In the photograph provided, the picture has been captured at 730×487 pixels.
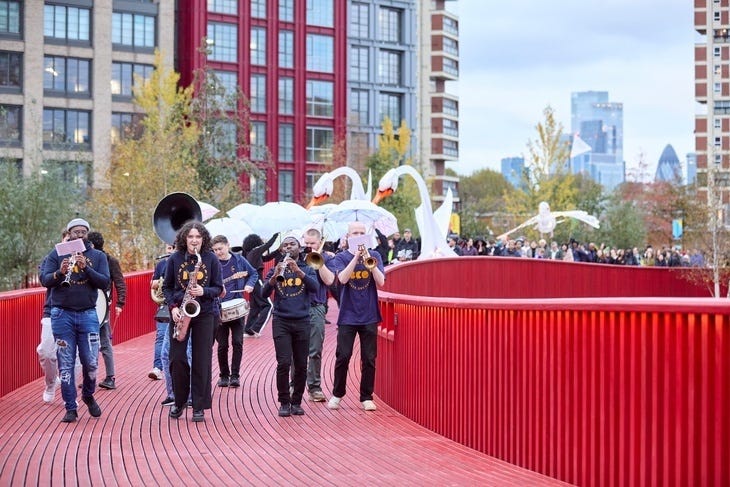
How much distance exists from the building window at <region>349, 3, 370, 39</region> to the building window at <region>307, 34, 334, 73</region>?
3.44 meters

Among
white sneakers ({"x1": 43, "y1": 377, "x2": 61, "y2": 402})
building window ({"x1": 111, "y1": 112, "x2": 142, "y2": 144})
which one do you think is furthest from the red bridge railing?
building window ({"x1": 111, "y1": 112, "x2": 142, "y2": 144})

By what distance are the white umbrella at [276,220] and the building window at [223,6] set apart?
54.6 meters

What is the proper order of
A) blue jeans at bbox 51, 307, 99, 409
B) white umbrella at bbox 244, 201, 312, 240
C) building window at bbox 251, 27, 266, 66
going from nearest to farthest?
blue jeans at bbox 51, 307, 99, 409 < white umbrella at bbox 244, 201, 312, 240 < building window at bbox 251, 27, 266, 66

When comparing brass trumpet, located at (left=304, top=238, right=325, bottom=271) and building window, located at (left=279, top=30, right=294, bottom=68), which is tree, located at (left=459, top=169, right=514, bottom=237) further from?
brass trumpet, located at (left=304, top=238, right=325, bottom=271)

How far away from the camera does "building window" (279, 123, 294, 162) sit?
8006cm

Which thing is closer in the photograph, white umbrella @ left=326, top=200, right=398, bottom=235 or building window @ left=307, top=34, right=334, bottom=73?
white umbrella @ left=326, top=200, right=398, bottom=235

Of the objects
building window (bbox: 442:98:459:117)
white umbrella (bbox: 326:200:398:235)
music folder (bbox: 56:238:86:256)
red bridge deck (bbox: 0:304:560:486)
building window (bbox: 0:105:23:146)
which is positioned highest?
building window (bbox: 442:98:459:117)

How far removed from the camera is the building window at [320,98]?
81062mm

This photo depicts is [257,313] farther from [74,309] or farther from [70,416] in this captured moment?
[70,416]

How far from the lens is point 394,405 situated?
42.6 feet

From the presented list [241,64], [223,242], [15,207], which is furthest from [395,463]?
[241,64]

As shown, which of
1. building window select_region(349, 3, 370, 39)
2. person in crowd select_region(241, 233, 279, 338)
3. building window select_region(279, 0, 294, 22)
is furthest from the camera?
building window select_region(349, 3, 370, 39)

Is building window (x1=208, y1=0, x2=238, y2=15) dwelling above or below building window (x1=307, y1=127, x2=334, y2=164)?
above

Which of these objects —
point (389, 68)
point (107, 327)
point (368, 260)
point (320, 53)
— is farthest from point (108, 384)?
→ point (389, 68)
